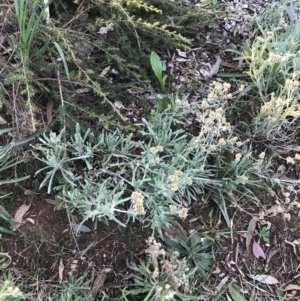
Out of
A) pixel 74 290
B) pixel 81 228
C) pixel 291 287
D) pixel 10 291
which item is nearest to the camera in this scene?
pixel 10 291

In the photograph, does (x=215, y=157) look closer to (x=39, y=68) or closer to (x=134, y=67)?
(x=134, y=67)

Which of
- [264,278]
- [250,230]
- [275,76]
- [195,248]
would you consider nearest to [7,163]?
[195,248]

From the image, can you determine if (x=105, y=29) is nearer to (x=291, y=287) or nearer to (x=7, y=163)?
(x=7, y=163)

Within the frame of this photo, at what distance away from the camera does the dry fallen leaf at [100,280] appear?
1.98 metres

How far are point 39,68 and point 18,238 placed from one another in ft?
2.56

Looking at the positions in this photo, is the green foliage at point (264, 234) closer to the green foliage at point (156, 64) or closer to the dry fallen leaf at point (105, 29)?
the green foliage at point (156, 64)

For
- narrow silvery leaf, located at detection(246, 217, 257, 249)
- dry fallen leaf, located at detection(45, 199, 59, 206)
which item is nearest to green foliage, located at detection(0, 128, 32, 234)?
dry fallen leaf, located at detection(45, 199, 59, 206)

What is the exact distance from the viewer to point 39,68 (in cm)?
211

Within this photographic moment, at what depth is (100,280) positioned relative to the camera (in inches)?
78.9

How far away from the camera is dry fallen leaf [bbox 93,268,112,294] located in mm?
1984

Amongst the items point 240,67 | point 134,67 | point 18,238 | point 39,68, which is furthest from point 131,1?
point 18,238

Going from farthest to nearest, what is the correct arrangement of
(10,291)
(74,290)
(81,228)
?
(81,228), (74,290), (10,291)

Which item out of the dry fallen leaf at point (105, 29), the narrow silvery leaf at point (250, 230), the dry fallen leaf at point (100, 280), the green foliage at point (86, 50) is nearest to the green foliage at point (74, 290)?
the dry fallen leaf at point (100, 280)

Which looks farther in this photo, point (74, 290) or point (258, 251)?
point (258, 251)
